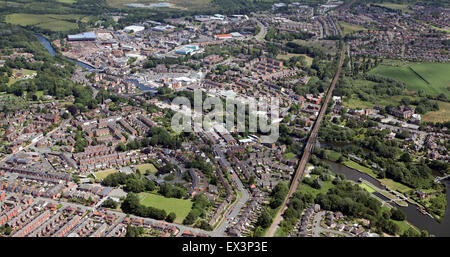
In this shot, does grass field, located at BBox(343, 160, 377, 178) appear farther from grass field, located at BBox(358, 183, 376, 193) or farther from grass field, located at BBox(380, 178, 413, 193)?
grass field, located at BBox(358, 183, 376, 193)

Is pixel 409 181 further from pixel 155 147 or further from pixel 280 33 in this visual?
pixel 280 33

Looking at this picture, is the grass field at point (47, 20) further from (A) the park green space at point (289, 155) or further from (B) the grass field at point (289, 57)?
(A) the park green space at point (289, 155)

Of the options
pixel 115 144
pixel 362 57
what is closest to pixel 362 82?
pixel 362 57

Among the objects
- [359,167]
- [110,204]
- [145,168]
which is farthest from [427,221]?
[110,204]

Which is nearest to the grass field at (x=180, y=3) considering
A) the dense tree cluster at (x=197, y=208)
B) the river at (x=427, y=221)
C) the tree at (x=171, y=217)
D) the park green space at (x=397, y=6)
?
the park green space at (x=397, y=6)

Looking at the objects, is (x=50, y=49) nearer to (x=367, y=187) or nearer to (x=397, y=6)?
(x=367, y=187)

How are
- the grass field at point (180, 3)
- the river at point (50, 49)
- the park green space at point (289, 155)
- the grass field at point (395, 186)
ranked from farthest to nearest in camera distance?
the grass field at point (180, 3) → the river at point (50, 49) → the park green space at point (289, 155) → the grass field at point (395, 186)

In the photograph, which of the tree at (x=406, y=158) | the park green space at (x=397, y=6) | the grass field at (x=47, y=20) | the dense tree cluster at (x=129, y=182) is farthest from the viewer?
the park green space at (x=397, y=6)
